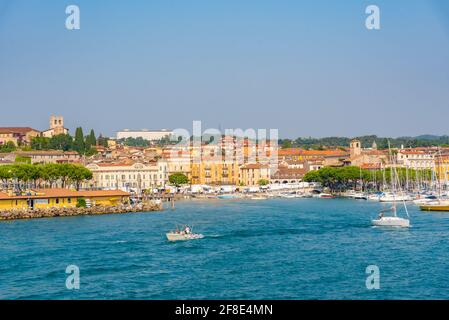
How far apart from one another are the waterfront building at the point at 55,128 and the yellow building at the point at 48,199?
17104 millimetres

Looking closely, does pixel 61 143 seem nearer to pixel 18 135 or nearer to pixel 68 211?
pixel 18 135

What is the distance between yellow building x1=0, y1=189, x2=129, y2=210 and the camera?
47.3 ft

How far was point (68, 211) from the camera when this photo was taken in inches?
569

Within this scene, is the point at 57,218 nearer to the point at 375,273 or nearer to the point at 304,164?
the point at 375,273

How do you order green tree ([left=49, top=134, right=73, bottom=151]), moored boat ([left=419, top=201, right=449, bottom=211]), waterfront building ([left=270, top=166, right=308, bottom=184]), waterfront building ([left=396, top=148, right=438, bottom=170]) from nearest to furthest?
moored boat ([left=419, top=201, right=449, bottom=211]), waterfront building ([left=270, top=166, right=308, bottom=184]), waterfront building ([left=396, top=148, right=438, bottom=170]), green tree ([left=49, top=134, right=73, bottom=151])

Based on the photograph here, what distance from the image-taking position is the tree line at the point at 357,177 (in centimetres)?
2283

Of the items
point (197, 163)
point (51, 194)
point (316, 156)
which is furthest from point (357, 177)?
point (51, 194)

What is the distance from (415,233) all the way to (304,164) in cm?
1909

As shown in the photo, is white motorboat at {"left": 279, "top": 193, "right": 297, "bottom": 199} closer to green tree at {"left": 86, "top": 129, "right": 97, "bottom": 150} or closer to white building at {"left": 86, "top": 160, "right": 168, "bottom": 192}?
white building at {"left": 86, "top": 160, "right": 168, "bottom": 192}

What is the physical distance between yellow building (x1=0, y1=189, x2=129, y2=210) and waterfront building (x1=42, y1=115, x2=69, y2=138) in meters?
17.1

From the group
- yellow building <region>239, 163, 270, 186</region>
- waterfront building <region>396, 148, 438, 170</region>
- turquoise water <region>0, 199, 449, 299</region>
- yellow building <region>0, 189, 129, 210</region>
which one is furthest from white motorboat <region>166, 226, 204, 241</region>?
waterfront building <region>396, 148, 438, 170</region>
